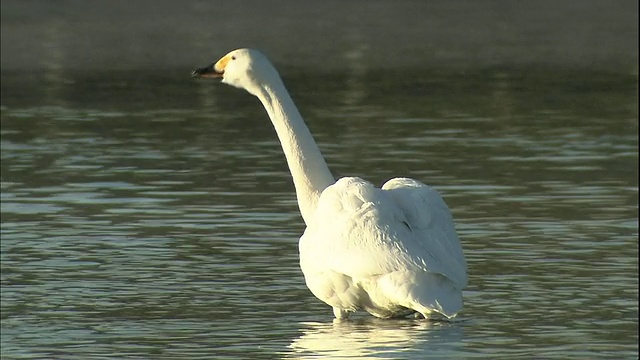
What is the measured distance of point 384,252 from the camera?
1052cm

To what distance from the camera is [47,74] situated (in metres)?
31.2

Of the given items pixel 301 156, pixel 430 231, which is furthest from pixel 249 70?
pixel 430 231

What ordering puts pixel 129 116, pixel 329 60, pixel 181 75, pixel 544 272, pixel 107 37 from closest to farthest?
1. pixel 544 272
2. pixel 129 116
3. pixel 181 75
4. pixel 329 60
5. pixel 107 37

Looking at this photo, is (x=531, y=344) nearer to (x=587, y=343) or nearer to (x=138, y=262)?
(x=587, y=343)

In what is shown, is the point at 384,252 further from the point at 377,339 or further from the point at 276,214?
the point at 276,214

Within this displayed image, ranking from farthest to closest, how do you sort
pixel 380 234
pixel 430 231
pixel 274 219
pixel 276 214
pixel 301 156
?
pixel 276 214
pixel 274 219
pixel 301 156
pixel 430 231
pixel 380 234

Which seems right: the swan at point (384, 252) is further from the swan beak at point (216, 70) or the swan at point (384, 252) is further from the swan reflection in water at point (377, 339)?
the swan beak at point (216, 70)

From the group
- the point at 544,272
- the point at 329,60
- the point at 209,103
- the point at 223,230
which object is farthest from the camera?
the point at 329,60

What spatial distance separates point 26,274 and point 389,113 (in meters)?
11.9

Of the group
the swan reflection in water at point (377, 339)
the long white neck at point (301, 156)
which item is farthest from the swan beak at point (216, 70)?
the swan reflection in water at point (377, 339)

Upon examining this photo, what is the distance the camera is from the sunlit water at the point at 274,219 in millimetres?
10500

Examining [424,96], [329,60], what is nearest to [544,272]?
[424,96]

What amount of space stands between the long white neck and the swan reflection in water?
967 millimetres

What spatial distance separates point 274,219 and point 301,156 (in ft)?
10.2
